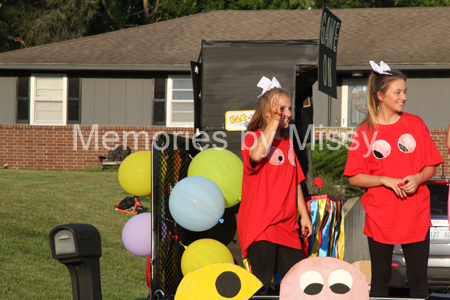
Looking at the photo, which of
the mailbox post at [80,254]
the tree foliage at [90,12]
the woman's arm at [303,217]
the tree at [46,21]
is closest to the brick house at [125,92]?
the tree foliage at [90,12]

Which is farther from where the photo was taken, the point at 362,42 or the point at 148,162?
the point at 362,42

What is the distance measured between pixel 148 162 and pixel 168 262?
0.96 meters

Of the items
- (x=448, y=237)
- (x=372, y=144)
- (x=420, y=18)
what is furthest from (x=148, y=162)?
(x=420, y=18)

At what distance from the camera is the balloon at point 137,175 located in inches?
185

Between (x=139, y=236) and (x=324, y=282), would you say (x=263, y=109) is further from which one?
(x=139, y=236)

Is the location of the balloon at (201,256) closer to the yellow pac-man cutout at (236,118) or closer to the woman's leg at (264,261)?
the woman's leg at (264,261)

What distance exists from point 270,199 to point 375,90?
1.05 m

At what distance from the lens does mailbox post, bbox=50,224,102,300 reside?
249cm

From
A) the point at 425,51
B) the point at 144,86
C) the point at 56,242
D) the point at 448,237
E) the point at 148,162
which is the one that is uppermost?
the point at 425,51

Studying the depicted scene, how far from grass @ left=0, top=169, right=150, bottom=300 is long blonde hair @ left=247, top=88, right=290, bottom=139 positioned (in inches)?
123

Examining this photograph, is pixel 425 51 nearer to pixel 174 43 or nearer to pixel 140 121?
pixel 174 43

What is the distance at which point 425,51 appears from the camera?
1596cm

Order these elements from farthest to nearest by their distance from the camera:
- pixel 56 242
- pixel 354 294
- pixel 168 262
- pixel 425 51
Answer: pixel 425 51 < pixel 168 262 < pixel 354 294 < pixel 56 242

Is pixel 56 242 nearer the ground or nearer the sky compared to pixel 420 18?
nearer the ground
